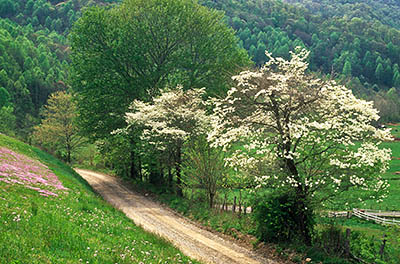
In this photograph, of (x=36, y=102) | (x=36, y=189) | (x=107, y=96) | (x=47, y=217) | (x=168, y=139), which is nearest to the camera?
(x=47, y=217)

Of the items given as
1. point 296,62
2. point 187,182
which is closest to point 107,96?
point 187,182

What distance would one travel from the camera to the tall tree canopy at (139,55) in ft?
128

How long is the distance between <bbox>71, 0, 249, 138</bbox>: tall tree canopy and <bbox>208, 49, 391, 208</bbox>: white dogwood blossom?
20520 mm

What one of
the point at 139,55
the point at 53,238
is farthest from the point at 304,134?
the point at 139,55

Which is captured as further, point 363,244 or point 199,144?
point 199,144

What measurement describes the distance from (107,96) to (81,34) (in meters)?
7.72

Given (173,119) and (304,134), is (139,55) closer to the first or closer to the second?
(173,119)

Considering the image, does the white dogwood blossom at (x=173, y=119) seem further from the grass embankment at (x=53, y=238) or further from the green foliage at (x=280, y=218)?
the grass embankment at (x=53, y=238)

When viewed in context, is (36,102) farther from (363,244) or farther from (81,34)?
(363,244)

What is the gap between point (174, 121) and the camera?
3117 centimetres

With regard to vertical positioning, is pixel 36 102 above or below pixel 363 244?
above

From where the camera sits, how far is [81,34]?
39562 millimetres

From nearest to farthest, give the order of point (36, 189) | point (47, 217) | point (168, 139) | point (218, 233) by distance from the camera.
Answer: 1. point (47, 217)
2. point (36, 189)
3. point (218, 233)
4. point (168, 139)

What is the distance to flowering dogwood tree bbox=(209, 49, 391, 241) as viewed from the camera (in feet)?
54.3
